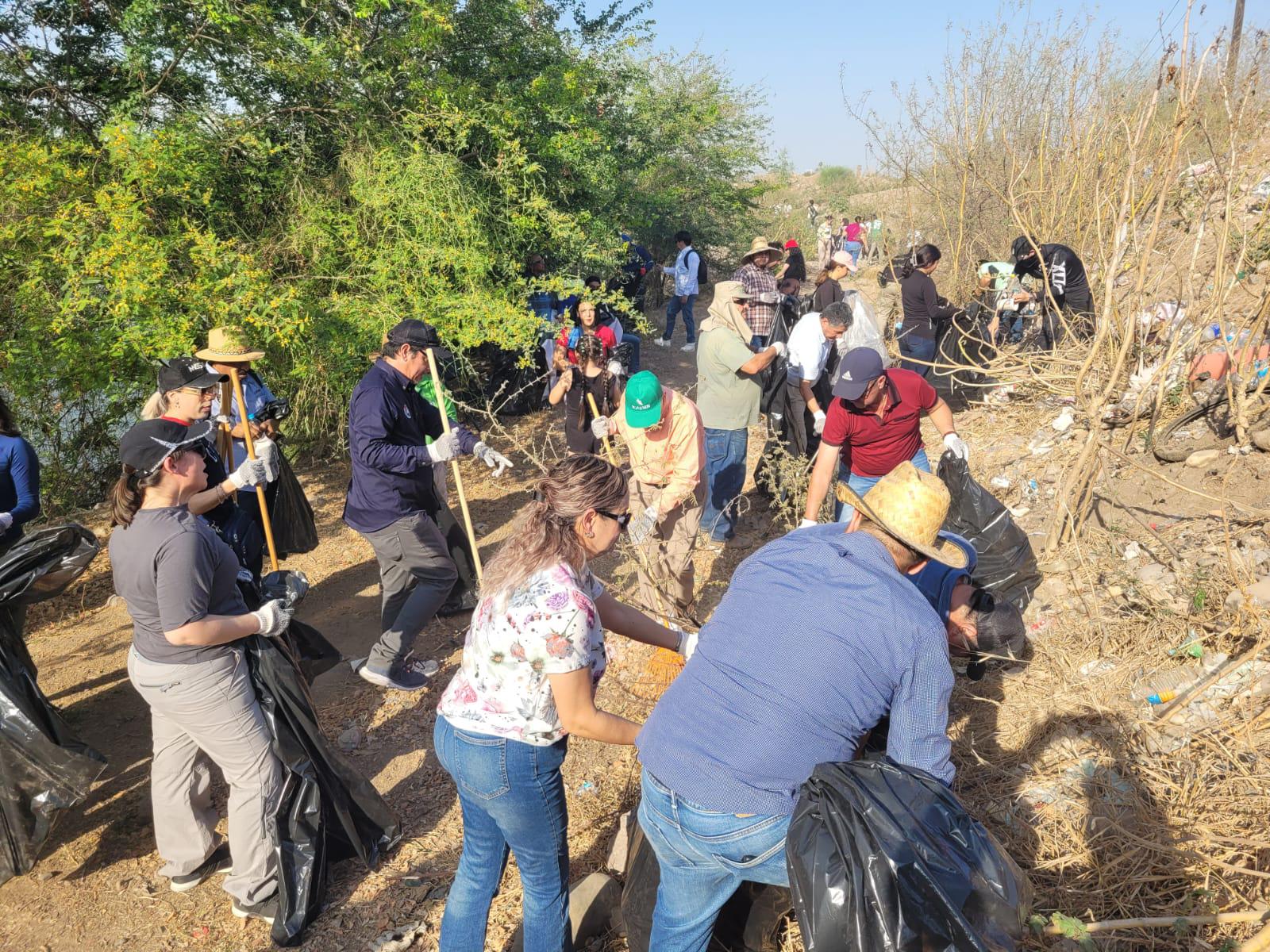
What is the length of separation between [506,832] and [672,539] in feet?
7.37

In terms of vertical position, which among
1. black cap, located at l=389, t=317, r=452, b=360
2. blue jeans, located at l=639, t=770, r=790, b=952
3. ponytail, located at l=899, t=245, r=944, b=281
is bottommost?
blue jeans, located at l=639, t=770, r=790, b=952

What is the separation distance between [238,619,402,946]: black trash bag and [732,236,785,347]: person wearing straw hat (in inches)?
204

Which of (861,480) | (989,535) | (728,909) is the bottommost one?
(728,909)

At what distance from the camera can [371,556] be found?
6043mm

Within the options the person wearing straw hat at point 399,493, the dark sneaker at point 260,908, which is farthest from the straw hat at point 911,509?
the person wearing straw hat at point 399,493

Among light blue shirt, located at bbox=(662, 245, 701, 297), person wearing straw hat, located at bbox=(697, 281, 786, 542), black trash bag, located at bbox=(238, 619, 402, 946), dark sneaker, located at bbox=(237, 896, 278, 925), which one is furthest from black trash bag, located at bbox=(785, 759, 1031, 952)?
light blue shirt, located at bbox=(662, 245, 701, 297)

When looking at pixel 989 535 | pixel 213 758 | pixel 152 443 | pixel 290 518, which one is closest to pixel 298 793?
pixel 213 758

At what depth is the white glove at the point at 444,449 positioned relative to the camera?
4.10m

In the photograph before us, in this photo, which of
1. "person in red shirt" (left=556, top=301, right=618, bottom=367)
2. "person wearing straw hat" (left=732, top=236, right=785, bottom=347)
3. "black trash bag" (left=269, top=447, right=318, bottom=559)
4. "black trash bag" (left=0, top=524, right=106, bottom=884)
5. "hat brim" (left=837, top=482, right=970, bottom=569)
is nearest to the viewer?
"hat brim" (left=837, top=482, right=970, bottom=569)

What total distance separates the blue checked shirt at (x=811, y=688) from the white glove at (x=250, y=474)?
2.78 m

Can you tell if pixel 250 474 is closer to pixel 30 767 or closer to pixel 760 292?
pixel 30 767

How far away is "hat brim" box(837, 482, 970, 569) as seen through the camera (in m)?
2.01

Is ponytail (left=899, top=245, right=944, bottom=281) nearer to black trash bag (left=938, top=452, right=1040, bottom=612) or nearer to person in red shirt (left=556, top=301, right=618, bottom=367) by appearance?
person in red shirt (left=556, top=301, right=618, bottom=367)

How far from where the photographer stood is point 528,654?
2.02m
